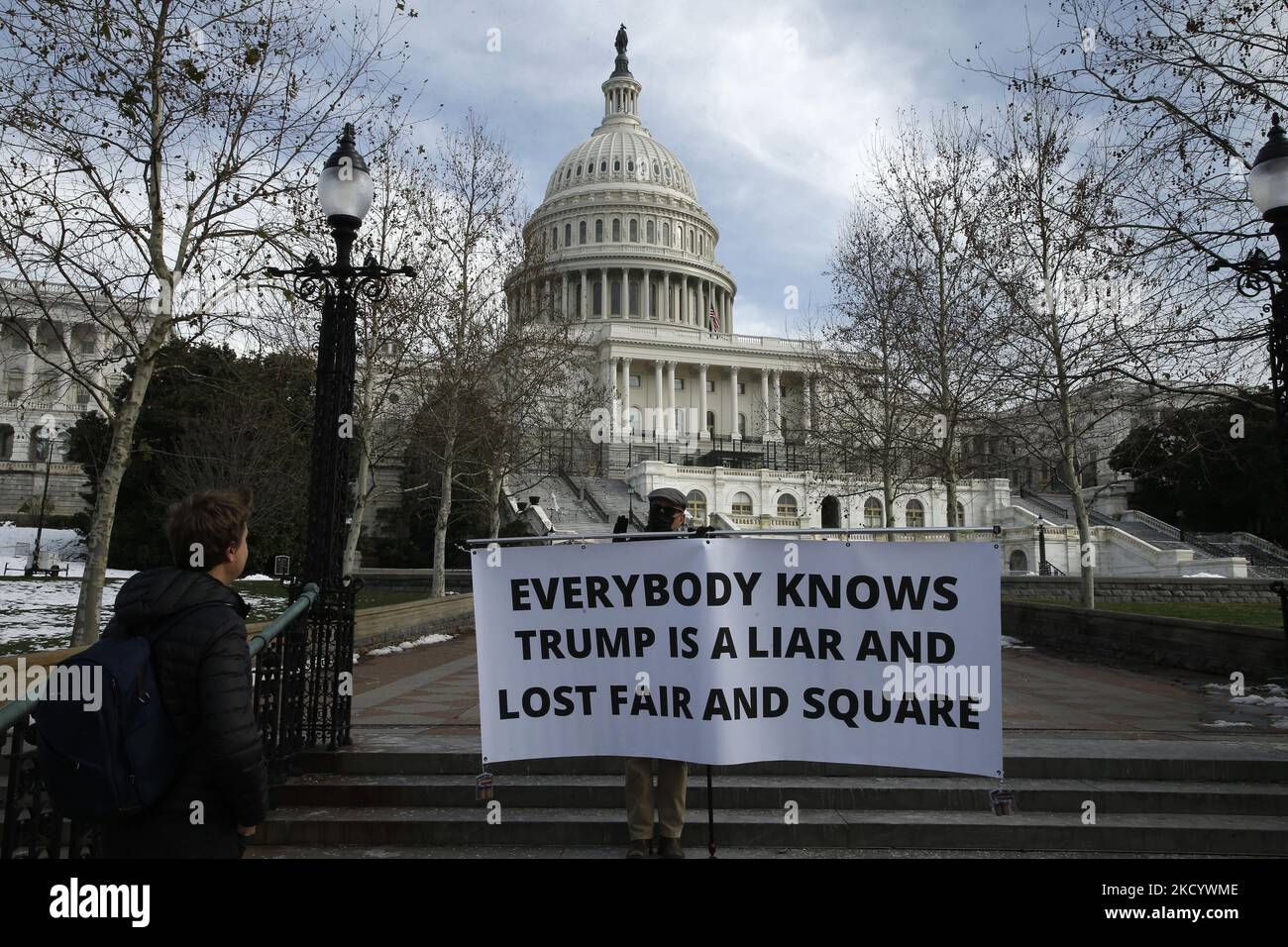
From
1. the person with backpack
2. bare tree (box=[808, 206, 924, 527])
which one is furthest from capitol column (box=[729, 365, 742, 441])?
the person with backpack

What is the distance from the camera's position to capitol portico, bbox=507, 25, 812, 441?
84250 millimetres

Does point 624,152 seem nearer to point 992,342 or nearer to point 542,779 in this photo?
point 992,342

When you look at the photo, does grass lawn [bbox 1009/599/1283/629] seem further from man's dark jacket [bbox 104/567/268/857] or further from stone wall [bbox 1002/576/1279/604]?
man's dark jacket [bbox 104/567/268/857]

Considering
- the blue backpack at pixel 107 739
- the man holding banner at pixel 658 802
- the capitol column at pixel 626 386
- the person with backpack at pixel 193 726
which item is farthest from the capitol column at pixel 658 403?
the blue backpack at pixel 107 739

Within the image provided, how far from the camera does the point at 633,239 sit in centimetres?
9750

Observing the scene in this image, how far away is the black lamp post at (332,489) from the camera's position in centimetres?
656

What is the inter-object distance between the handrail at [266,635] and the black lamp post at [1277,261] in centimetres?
731

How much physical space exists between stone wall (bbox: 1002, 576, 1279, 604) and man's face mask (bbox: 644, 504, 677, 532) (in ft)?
69.6

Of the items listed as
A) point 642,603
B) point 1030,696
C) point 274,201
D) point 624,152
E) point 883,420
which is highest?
point 624,152

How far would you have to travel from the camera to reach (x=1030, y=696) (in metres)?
10.7

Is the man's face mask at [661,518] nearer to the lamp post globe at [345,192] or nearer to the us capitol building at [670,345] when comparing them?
the lamp post globe at [345,192]
